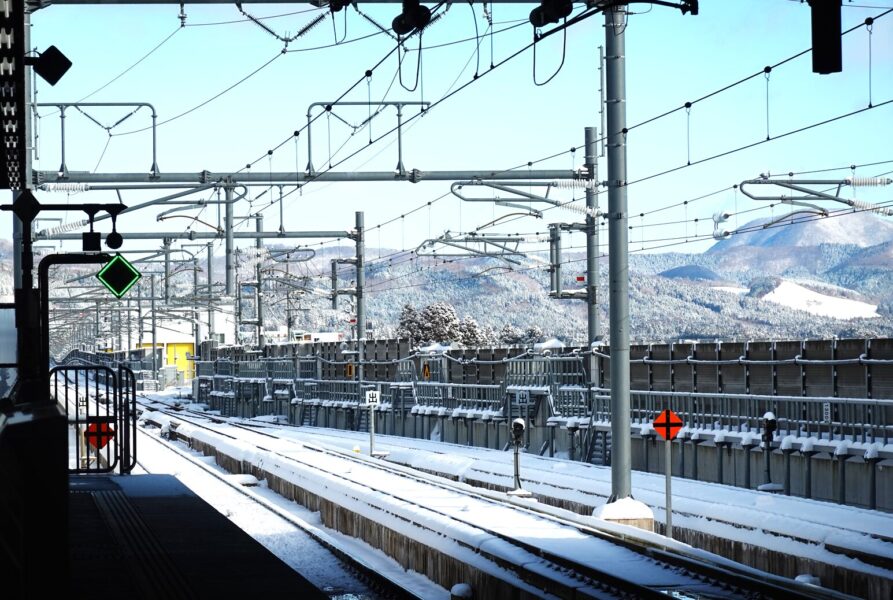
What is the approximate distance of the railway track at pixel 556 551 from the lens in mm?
11461

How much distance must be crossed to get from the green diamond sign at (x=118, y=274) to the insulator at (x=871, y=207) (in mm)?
16768

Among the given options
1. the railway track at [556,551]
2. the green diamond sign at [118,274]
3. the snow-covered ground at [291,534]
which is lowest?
the snow-covered ground at [291,534]

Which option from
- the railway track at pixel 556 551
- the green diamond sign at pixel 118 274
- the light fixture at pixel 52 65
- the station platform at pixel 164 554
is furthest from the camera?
the green diamond sign at pixel 118 274

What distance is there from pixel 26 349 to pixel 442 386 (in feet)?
92.4

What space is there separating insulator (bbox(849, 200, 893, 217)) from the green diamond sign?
16768 millimetres

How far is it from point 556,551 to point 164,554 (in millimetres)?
4366

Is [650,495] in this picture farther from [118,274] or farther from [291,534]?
[118,274]

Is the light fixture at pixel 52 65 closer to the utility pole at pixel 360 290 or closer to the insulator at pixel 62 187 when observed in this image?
the insulator at pixel 62 187

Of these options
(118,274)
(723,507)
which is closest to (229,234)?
(118,274)

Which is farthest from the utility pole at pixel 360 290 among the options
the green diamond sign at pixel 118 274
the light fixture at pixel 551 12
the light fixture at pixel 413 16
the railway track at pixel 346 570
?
the light fixture at pixel 551 12

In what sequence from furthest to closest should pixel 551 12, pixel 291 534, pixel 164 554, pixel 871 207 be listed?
pixel 871 207 → pixel 291 534 → pixel 551 12 → pixel 164 554

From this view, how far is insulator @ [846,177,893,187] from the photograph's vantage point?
33.4m

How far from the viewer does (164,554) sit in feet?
36.6

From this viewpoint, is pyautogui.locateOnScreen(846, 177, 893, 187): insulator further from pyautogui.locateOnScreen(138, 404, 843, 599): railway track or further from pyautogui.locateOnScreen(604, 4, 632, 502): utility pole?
pyautogui.locateOnScreen(604, 4, 632, 502): utility pole
